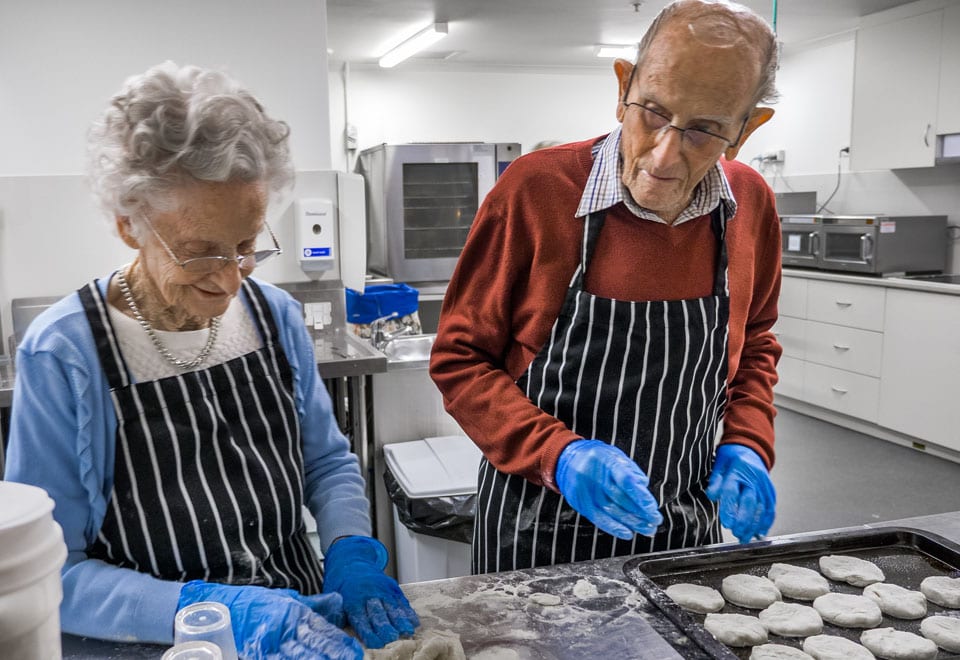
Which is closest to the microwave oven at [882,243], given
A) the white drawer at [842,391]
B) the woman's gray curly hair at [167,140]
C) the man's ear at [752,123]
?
the white drawer at [842,391]

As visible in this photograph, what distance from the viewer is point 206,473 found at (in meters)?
1.23

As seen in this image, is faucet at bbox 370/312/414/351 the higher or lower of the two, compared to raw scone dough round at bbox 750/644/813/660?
higher

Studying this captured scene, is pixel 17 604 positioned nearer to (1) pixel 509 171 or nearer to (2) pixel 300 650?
(2) pixel 300 650

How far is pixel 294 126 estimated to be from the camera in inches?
147

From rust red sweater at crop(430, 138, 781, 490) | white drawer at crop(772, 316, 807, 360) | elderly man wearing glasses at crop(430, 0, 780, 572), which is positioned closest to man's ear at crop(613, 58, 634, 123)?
elderly man wearing glasses at crop(430, 0, 780, 572)

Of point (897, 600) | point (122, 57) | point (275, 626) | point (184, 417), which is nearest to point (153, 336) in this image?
point (184, 417)

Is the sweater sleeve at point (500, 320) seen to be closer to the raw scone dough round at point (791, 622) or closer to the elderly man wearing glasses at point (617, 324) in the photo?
the elderly man wearing glasses at point (617, 324)

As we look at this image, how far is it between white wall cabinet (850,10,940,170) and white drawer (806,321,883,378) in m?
1.16

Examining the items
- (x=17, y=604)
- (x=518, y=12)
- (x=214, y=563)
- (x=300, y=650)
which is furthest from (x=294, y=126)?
(x=17, y=604)

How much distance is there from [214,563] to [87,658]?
211 mm

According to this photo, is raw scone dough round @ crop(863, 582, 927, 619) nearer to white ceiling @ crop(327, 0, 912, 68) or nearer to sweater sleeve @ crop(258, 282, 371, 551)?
sweater sleeve @ crop(258, 282, 371, 551)

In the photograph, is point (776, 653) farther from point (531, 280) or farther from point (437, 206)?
point (437, 206)

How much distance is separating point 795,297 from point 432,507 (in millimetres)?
4062

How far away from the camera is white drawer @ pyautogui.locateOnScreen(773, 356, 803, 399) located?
567 centimetres
